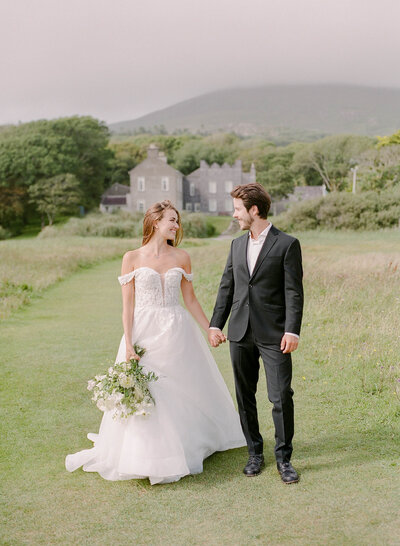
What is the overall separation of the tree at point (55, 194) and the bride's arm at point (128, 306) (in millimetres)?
58153

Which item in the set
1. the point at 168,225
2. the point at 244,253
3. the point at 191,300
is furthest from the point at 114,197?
the point at 244,253

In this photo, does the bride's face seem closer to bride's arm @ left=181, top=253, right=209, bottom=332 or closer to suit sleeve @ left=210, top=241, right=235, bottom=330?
bride's arm @ left=181, top=253, right=209, bottom=332

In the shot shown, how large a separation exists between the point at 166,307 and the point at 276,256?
1.08 m

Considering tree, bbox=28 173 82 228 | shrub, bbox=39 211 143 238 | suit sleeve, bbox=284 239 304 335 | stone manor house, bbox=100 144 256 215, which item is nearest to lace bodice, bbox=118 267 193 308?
suit sleeve, bbox=284 239 304 335

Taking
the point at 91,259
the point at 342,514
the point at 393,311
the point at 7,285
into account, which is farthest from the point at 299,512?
the point at 91,259

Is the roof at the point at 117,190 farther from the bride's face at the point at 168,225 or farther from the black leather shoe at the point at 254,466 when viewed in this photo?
the black leather shoe at the point at 254,466

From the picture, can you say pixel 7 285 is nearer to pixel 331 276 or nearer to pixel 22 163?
pixel 331 276

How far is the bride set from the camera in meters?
4.56

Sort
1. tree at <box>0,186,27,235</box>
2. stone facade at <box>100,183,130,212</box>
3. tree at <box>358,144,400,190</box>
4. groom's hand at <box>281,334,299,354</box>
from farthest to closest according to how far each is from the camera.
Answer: stone facade at <box>100,183,130,212</box>, tree at <box>0,186,27,235</box>, tree at <box>358,144,400,190</box>, groom's hand at <box>281,334,299,354</box>

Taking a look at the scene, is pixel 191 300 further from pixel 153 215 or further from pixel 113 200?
pixel 113 200

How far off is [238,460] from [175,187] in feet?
213

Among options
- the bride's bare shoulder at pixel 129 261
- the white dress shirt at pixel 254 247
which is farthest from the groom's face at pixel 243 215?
the bride's bare shoulder at pixel 129 261

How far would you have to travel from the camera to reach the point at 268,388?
4.60m

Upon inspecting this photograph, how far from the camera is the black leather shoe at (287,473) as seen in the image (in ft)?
14.7
